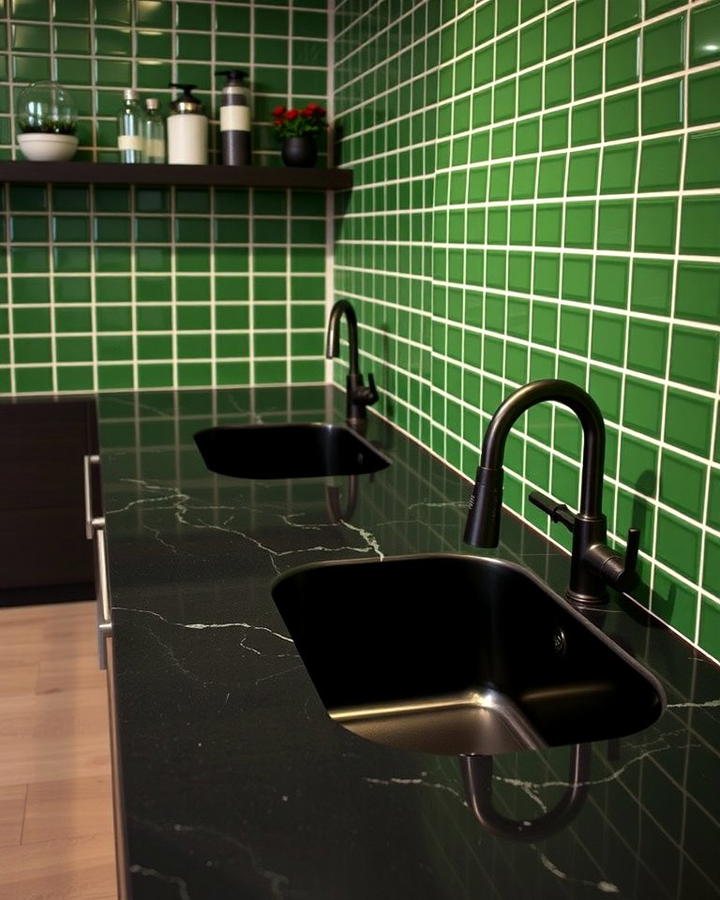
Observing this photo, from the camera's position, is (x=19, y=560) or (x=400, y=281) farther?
(x=19, y=560)

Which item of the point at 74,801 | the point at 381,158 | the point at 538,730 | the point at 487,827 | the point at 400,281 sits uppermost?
the point at 381,158

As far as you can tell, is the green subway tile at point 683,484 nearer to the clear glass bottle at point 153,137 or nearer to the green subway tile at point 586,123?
the green subway tile at point 586,123

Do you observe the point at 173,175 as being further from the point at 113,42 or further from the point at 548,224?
the point at 548,224

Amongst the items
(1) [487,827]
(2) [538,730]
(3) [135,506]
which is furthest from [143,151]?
(1) [487,827]

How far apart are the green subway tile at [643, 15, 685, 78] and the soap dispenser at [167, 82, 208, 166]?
1.81 meters

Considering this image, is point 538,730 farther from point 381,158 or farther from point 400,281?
point 381,158

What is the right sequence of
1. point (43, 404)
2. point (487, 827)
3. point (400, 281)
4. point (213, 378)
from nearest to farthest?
point (487, 827) < point (400, 281) < point (43, 404) < point (213, 378)

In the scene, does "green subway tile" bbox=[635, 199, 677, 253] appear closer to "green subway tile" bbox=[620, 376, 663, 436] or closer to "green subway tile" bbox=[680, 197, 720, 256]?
"green subway tile" bbox=[680, 197, 720, 256]

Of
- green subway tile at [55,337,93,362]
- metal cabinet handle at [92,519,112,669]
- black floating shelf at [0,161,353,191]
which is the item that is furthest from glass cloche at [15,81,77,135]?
metal cabinet handle at [92,519,112,669]

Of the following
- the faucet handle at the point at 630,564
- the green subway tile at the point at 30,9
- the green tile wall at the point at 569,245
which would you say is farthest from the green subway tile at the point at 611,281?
the green subway tile at the point at 30,9

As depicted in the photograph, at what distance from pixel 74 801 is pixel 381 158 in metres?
1.70

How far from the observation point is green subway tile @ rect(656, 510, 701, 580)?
1.22 metres

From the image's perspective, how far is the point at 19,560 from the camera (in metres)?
3.04

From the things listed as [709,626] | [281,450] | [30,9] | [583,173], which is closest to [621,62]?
[583,173]
